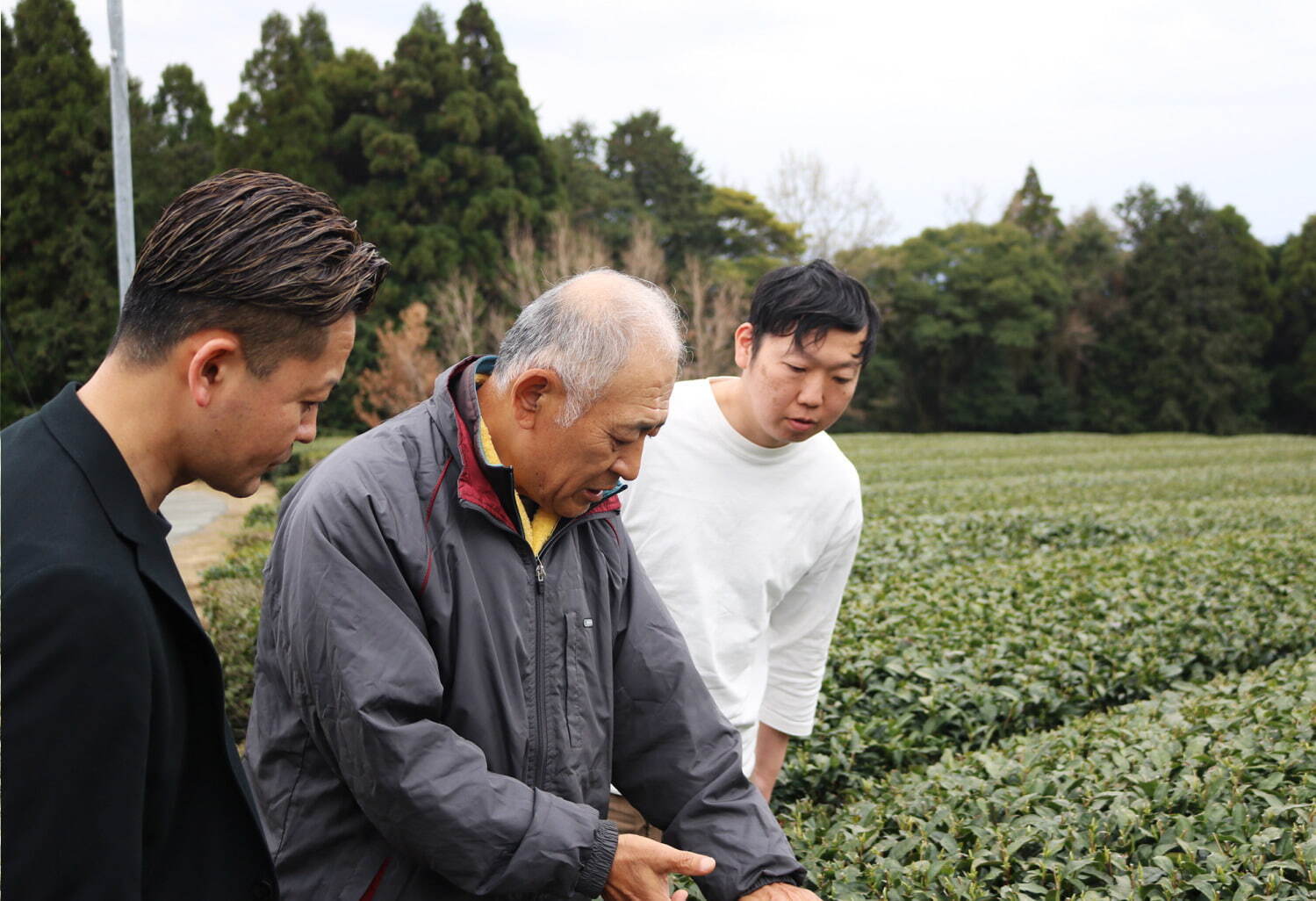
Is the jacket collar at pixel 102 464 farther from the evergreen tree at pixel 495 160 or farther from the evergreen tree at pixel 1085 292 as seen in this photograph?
the evergreen tree at pixel 1085 292

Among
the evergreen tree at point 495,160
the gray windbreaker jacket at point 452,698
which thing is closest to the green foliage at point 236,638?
the gray windbreaker jacket at point 452,698

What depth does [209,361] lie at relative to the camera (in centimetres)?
125

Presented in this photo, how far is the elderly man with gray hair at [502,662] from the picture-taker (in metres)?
A: 1.43

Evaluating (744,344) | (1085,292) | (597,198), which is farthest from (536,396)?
(1085,292)

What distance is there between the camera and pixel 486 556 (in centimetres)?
161

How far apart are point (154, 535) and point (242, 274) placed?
1.08 feet

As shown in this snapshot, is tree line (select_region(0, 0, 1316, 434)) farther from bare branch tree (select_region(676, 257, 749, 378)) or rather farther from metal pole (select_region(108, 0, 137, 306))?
metal pole (select_region(108, 0, 137, 306))

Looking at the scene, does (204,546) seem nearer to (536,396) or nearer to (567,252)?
(536,396)

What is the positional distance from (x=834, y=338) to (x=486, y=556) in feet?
4.22

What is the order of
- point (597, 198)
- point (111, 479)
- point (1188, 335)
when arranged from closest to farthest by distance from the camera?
point (111, 479), point (597, 198), point (1188, 335)

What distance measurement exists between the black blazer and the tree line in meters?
12.7

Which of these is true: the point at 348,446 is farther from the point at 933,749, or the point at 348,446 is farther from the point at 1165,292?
the point at 1165,292

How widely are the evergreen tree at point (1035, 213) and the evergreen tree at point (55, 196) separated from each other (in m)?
38.7

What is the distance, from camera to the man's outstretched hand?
5.18 feet
